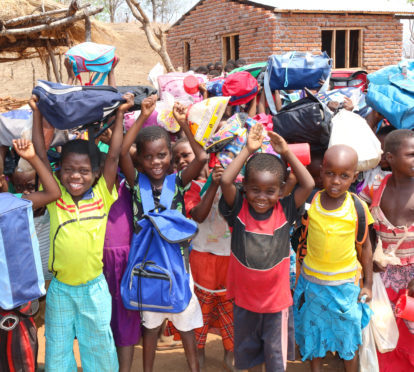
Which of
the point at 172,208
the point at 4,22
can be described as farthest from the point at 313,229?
the point at 4,22

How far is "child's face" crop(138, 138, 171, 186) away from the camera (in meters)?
2.58

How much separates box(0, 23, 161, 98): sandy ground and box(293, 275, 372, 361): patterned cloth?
14010 millimetres

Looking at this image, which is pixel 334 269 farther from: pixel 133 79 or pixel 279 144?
pixel 133 79

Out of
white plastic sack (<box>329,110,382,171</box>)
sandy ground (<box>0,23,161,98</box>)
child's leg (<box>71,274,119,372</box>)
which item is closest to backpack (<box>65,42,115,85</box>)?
child's leg (<box>71,274,119,372</box>)

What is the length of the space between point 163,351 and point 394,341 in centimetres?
168

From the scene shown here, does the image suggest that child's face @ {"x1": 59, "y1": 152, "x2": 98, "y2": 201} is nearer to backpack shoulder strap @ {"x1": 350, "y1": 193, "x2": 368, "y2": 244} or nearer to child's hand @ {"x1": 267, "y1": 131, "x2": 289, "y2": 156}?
child's hand @ {"x1": 267, "y1": 131, "x2": 289, "y2": 156}

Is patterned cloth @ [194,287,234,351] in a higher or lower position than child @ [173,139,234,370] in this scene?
lower

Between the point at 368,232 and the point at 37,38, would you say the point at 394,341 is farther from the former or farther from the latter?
the point at 37,38

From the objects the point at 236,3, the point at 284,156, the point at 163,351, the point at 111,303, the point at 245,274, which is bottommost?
the point at 163,351

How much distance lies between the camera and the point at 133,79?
20.0 m

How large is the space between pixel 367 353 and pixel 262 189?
121 cm

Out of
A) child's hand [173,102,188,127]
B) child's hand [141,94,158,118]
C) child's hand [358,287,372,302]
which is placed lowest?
child's hand [358,287,372,302]

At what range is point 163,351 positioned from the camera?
3324mm

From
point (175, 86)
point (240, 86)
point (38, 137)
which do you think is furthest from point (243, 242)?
point (175, 86)
